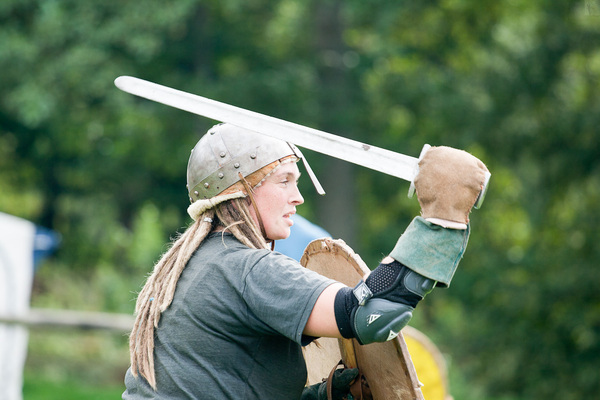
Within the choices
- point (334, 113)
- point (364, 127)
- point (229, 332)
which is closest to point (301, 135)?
point (229, 332)

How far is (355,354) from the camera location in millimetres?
2992

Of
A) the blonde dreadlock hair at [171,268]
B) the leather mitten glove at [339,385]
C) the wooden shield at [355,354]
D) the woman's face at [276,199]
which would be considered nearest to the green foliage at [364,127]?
the wooden shield at [355,354]

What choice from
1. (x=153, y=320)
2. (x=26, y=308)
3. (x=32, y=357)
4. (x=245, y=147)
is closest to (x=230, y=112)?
(x=245, y=147)

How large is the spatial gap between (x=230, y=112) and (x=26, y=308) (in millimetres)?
7818

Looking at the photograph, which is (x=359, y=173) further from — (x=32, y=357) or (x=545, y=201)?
(x=32, y=357)

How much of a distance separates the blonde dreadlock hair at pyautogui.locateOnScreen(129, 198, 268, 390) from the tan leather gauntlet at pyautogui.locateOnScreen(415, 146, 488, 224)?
0.69m

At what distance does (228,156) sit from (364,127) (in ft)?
42.6

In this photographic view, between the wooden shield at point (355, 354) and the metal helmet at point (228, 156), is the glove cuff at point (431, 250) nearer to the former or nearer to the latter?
the wooden shield at point (355, 354)

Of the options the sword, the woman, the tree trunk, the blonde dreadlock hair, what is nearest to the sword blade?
the sword

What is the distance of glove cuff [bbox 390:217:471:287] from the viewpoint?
2.38 m

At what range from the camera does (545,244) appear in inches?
563

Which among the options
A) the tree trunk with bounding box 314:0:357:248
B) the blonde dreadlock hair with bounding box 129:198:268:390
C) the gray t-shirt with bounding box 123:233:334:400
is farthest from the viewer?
the tree trunk with bounding box 314:0:357:248

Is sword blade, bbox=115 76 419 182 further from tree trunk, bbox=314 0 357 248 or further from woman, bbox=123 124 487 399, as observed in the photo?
tree trunk, bbox=314 0 357 248

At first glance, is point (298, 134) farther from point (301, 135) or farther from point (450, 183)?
point (450, 183)
